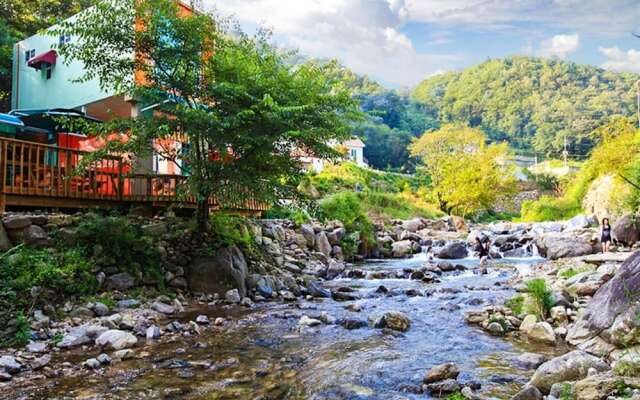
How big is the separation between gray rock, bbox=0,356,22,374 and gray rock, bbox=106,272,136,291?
3.18 meters

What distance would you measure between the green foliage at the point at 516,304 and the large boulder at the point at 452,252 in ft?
34.4

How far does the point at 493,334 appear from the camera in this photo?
766 centimetres

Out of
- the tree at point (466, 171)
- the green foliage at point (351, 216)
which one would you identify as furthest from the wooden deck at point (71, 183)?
A: the tree at point (466, 171)

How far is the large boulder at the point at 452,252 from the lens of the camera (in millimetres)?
19906

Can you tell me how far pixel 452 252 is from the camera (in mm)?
19922

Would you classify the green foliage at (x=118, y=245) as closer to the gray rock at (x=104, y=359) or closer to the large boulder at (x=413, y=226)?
the gray rock at (x=104, y=359)

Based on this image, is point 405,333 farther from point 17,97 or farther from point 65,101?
point 17,97

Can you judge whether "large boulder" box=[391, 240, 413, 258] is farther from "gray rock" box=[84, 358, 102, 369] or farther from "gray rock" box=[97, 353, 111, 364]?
"gray rock" box=[84, 358, 102, 369]

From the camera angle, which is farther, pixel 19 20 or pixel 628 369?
pixel 19 20

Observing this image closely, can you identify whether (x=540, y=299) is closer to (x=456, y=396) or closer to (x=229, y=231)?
(x=456, y=396)

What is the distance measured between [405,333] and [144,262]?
220 inches

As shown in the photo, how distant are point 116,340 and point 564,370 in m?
5.74

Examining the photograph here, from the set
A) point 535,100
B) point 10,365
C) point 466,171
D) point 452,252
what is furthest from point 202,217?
point 535,100

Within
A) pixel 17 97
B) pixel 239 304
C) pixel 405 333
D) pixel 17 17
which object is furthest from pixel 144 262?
pixel 17 17
